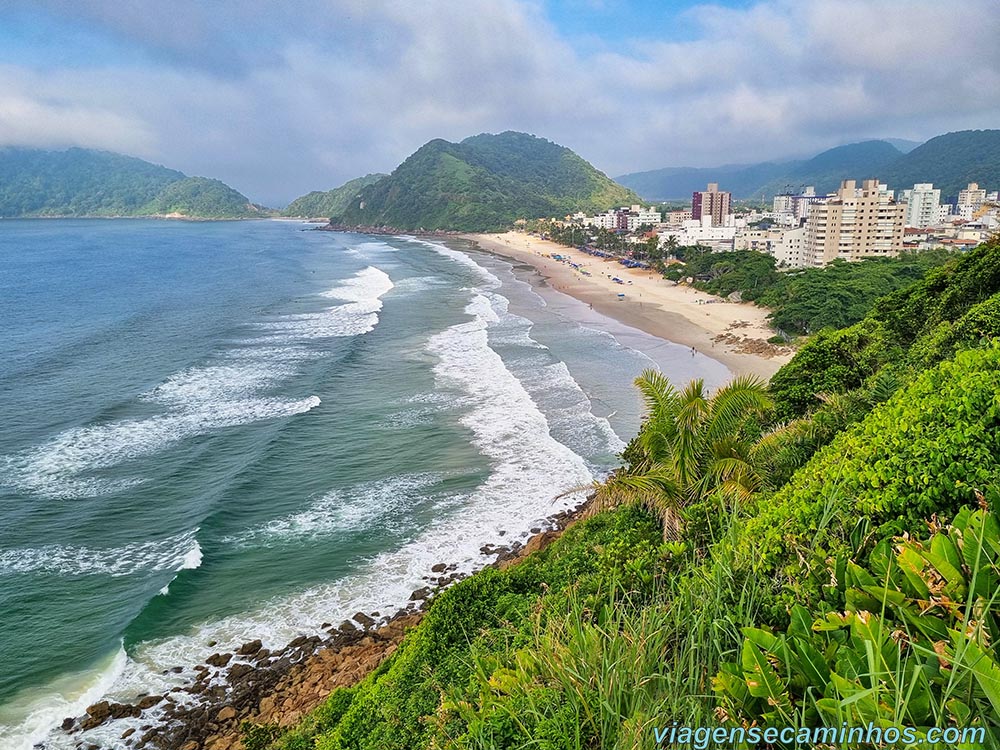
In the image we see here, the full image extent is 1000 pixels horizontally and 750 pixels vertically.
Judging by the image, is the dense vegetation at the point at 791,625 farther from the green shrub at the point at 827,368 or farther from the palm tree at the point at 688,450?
the green shrub at the point at 827,368

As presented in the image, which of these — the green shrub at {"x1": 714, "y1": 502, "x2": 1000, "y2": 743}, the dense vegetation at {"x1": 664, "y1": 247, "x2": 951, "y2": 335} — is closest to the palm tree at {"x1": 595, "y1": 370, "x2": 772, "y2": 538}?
the green shrub at {"x1": 714, "y1": 502, "x2": 1000, "y2": 743}

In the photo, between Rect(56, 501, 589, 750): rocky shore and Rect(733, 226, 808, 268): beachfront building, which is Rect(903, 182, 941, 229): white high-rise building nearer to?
Rect(733, 226, 808, 268): beachfront building

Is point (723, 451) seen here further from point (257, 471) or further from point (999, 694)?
point (257, 471)

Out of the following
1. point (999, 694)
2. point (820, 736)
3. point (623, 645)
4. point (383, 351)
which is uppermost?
point (999, 694)

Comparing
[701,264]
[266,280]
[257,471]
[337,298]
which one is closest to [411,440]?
[257,471]

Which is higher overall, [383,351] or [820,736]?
[820,736]

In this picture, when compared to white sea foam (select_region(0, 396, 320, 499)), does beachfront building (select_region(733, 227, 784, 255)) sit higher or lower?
higher

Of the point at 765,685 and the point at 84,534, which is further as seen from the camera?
the point at 84,534
